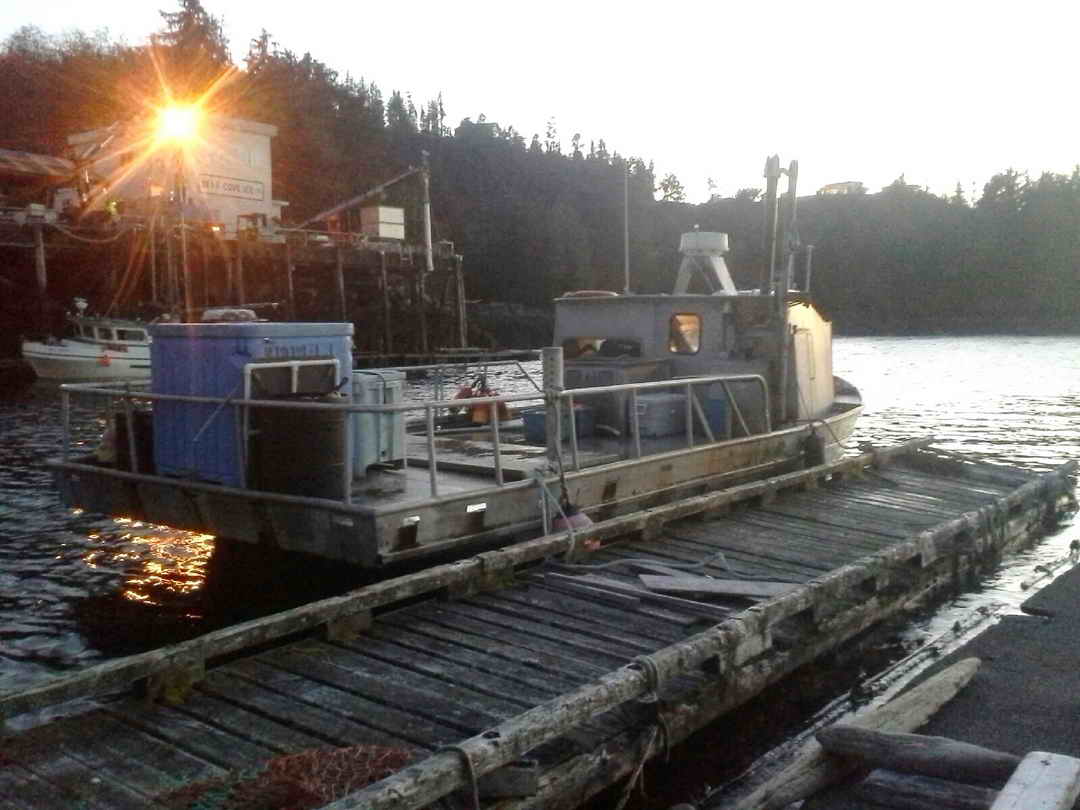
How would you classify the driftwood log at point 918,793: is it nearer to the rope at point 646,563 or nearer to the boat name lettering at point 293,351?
the rope at point 646,563

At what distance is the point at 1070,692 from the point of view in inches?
235

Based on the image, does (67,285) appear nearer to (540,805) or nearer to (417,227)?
(417,227)

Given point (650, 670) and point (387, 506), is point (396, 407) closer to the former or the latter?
point (387, 506)

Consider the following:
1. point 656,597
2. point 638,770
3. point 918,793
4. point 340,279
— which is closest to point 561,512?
point 656,597

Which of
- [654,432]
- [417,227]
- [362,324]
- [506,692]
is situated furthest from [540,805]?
[417,227]

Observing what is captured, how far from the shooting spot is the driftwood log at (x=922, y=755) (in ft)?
14.5

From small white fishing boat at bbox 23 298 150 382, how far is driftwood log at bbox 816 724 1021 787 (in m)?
30.6

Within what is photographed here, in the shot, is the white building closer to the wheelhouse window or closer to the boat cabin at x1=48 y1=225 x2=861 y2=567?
the wheelhouse window

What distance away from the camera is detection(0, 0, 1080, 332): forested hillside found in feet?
194

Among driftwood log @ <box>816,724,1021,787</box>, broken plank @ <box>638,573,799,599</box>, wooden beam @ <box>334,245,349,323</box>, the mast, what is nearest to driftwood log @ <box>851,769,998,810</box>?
→ driftwood log @ <box>816,724,1021,787</box>

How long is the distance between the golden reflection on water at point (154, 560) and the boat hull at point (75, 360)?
70.1 ft

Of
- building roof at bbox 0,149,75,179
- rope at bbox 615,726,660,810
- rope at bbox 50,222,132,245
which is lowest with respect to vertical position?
rope at bbox 615,726,660,810

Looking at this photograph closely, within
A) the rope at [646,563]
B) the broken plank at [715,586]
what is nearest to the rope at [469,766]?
the broken plank at [715,586]

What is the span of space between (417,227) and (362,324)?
22442 millimetres
